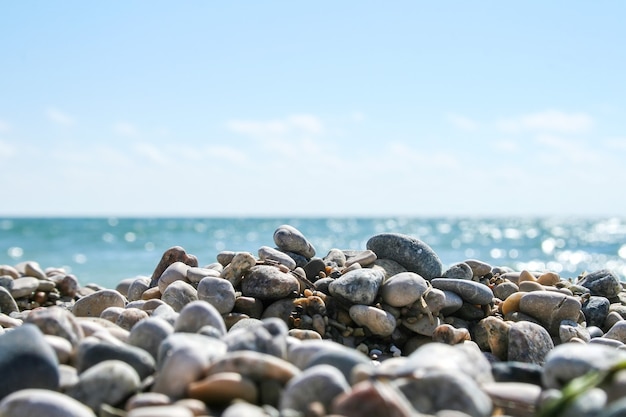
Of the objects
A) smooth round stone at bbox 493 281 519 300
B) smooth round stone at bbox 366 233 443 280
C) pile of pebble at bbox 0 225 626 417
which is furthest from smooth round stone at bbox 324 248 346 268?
smooth round stone at bbox 493 281 519 300

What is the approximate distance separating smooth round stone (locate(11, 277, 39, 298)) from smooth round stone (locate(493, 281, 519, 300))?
5280 mm

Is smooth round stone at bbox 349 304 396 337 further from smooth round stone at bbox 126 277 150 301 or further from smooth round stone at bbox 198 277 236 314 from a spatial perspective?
smooth round stone at bbox 126 277 150 301

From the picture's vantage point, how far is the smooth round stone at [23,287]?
7.81 m

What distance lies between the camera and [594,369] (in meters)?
2.61

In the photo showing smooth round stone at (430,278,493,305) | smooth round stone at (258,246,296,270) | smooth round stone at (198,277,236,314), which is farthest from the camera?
smooth round stone at (258,246,296,270)

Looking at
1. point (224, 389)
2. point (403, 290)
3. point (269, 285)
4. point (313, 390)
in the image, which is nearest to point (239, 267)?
point (269, 285)

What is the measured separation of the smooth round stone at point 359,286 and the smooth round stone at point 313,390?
236 cm

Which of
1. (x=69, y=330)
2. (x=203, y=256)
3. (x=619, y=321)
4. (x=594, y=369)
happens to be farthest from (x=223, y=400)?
(x=203, y=256)

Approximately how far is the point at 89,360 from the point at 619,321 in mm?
4149

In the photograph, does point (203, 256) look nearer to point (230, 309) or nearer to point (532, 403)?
point (230, 309)

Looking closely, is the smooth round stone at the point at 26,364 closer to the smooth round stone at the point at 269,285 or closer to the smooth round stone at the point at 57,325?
the smooth round stone at the point at 57,325

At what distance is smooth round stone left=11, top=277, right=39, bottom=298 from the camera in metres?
7.81

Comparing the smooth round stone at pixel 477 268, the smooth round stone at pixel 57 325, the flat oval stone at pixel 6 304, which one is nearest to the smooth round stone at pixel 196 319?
the smooth round stone at pixel 57 325

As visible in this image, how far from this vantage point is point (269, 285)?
194 inches
